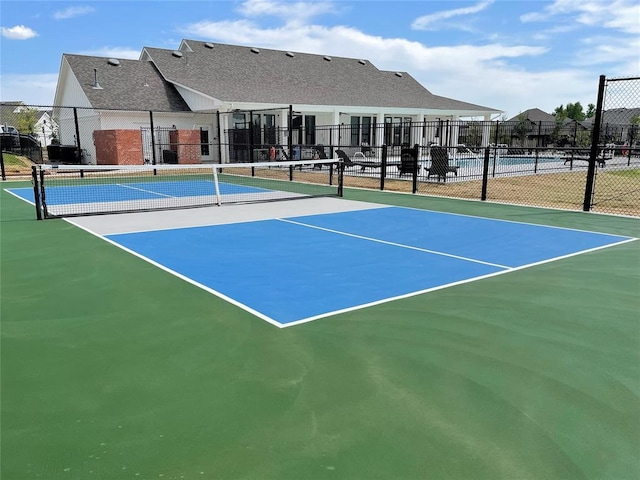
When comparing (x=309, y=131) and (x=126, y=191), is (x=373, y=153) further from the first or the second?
(x=126, y=191)

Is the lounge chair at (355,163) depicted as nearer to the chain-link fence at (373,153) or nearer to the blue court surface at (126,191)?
the chain-link fence at (373,153)

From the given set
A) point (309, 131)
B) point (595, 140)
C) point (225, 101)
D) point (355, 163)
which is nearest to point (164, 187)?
point (355, 163)

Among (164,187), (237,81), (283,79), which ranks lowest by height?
(164,187)

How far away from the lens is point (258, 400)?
3561 millimetres

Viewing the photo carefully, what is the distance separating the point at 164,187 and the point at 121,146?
8.87 m

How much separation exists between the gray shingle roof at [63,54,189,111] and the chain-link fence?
2.46ft

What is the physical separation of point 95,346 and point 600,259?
677cm

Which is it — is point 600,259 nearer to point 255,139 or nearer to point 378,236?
point 378,236

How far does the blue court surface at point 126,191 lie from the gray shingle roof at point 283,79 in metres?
10.4

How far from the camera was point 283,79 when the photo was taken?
3406 centimetres

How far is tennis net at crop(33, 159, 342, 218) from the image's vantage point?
12.0 m

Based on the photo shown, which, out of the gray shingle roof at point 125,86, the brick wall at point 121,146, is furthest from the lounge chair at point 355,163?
the gray shingle roof at point 125,86

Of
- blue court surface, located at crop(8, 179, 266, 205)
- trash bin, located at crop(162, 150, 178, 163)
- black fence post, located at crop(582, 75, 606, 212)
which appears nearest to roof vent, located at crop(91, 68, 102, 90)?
trash bin, located at crop(162, 150, 178, 163)

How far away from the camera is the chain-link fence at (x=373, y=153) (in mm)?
15852
